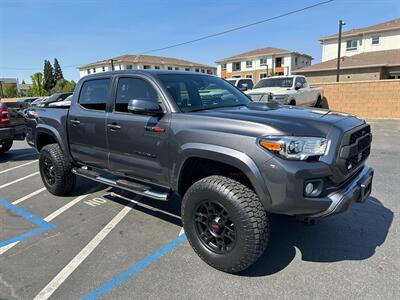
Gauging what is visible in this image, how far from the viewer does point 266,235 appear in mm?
2807

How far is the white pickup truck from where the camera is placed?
11.9 metres

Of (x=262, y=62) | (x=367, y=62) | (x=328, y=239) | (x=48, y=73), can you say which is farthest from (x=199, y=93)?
(x=48, y=73)

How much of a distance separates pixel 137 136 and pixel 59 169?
204cm

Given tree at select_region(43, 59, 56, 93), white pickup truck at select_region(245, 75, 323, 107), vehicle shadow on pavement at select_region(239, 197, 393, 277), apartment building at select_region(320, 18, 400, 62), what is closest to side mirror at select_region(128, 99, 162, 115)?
vehicle shadow on pavement at select_region(239, 197, 393, 277)

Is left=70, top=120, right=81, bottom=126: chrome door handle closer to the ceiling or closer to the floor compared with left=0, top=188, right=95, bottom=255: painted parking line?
closer to the ceiling

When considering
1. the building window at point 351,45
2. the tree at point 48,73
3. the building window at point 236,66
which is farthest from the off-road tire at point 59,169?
the tree at point 48,73

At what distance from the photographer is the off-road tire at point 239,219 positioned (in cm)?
275

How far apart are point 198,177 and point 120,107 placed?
139cm

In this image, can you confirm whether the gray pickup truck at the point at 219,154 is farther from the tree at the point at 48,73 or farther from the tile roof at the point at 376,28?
the tree at the point at 48,73

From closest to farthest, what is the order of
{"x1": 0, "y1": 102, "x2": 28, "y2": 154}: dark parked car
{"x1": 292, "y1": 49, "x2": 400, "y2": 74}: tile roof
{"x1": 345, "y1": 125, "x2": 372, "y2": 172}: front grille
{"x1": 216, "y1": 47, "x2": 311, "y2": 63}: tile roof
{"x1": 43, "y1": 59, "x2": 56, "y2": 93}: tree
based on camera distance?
{"x1": 345, "y1": 125, "x2": 372, "y2": 172}: front grille
{"x1": 0, "y1": 102, "x2": 28, "y2": 154}: dark parked car
{"x1": 292, "y1": 49, "x2": 400, "y2": 74}: tile roof
{"x1": 216, "y1": 47, "x2": 311, "y2": 63}: tile roof
{"x1": 43, "y1": 59, "x2": 56, "y2": 93}: tree

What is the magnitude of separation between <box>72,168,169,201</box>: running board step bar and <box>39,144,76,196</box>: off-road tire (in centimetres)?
35

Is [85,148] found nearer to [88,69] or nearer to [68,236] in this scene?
[68,236]

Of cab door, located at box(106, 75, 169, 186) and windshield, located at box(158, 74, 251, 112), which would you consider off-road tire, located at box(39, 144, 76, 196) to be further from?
windshield, located at box(158, 74, 251, 112)

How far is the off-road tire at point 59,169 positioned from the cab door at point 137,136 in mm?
1249
